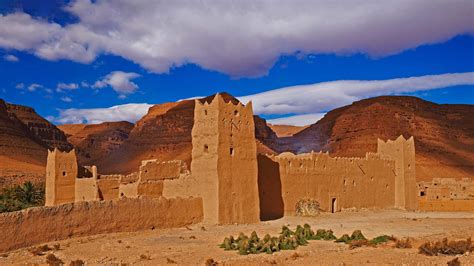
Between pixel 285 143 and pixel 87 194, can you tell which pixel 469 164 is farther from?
pixel 87 194

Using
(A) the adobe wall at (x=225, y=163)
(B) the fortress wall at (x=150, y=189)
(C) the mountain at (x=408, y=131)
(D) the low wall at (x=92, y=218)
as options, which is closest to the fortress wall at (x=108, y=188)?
(B) the fortress wall at (x=150, y=189)

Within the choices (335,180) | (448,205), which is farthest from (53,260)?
(448,205)

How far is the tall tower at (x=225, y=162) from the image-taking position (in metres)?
24.1

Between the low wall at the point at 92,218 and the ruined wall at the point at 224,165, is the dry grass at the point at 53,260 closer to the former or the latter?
the low wall at the point at 92,218

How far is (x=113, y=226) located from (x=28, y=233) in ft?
12.7

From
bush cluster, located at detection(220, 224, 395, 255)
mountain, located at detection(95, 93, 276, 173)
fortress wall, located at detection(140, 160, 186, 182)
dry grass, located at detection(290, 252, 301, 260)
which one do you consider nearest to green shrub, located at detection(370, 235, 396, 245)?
bush cluster, located at detection(220, 224, 395, 255)

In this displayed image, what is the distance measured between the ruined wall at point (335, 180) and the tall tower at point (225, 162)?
2727 millimetres

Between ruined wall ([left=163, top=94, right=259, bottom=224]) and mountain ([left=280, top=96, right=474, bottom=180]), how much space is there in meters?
39.0

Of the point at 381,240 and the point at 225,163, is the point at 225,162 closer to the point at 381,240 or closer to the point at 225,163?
the point at 225,163

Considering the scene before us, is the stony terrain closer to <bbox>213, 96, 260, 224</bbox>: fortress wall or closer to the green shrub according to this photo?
<bbox>213, 96, 260, 224</bbox>: fortress wall

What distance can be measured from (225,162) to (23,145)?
51.4 meters

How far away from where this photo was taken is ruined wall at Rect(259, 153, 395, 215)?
29.0m

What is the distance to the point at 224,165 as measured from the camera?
958 inches

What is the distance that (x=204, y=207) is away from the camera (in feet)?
80.2
